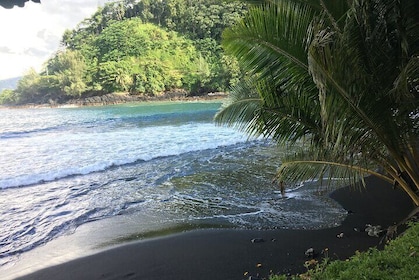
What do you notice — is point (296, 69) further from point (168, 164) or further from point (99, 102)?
point (99, 102)

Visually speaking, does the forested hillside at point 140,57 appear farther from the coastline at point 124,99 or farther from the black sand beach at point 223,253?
the black sand beach at point 223,253

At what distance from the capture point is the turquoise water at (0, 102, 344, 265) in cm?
697

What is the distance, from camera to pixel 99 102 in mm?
68375

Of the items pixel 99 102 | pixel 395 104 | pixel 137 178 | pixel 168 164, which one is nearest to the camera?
pixel 395 104

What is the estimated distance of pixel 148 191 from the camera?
9.79 meters

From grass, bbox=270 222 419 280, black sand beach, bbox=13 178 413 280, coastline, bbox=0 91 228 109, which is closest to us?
grass, bbox=270 222 419 280

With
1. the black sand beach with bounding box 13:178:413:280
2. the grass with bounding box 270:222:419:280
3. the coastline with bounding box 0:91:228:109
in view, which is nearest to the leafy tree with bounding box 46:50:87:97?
the coastline with bounding box 0:91:228:109

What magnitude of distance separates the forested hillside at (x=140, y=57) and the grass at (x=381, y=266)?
5848 cm

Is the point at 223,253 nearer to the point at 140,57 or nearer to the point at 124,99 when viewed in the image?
the point at 124,99

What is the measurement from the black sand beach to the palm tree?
1.09 m

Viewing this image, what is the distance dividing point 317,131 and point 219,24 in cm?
6943

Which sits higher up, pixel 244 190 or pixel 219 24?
pixel 219 24

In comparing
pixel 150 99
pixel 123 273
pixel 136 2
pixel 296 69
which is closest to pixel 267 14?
pixel 296 69

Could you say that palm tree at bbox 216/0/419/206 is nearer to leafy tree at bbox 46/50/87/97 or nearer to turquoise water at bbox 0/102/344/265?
turquoise water at bbox 0/102/344/265
